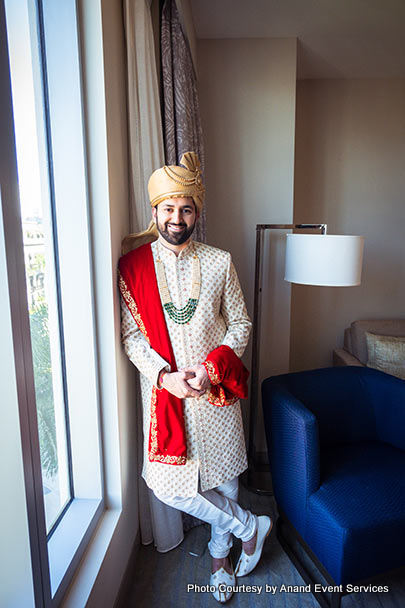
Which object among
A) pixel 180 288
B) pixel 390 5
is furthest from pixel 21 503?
pixel 390 5

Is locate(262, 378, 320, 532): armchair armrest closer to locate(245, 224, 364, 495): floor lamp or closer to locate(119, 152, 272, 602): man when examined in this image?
locate(119, 152, 272, 602): man

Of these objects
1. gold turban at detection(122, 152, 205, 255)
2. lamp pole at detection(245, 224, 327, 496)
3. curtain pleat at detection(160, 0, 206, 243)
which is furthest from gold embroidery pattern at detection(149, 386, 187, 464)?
curtain pleat at detection(160, 0, 206, 243)

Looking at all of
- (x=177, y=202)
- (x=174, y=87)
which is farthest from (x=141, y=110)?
(x=177, y=202)

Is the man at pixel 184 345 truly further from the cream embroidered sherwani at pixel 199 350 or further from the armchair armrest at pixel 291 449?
the armchair armrest at pixel 291 449

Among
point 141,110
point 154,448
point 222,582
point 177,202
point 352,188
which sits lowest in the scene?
point 222,582

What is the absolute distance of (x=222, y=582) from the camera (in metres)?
1.56

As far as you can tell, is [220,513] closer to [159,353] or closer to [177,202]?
[159,353]

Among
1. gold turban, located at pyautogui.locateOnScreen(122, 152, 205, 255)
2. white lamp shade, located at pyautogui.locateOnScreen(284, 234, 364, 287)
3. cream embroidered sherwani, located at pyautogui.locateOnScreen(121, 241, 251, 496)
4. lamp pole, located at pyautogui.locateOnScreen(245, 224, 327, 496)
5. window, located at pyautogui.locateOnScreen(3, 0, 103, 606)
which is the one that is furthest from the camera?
lamp pole, located at pyautogui.locateOnScreen(245, 224, 327, 496)

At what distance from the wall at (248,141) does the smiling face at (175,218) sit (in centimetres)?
107

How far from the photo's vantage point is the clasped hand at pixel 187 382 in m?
1.34

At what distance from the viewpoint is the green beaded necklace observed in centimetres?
139

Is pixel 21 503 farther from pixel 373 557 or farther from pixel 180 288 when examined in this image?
pixel 373 557

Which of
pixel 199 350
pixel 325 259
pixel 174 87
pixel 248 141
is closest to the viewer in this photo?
pixel 199 350

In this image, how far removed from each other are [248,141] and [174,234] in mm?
1252
